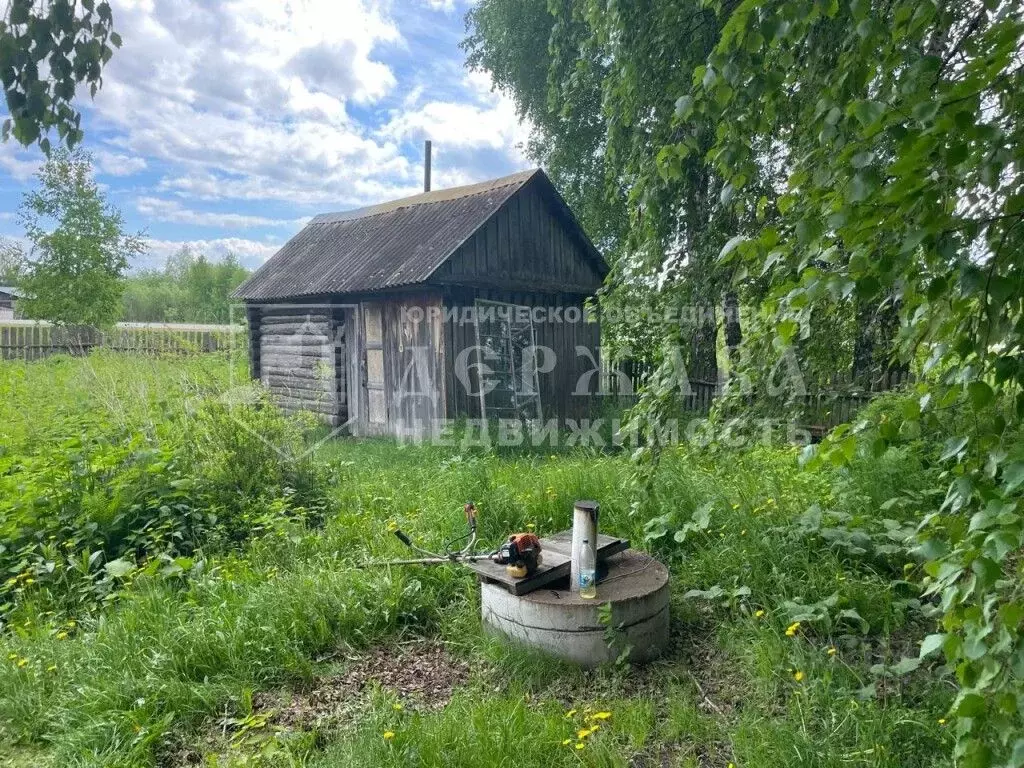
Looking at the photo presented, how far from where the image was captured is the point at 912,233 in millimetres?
1188

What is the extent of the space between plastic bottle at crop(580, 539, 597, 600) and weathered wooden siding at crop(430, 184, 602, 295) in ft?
19.7

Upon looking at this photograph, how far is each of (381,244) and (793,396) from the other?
30.7 feet

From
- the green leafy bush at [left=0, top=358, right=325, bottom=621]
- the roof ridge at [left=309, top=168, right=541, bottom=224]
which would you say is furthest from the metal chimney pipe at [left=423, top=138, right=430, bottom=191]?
the green leafy bush at [left=0, top=358, right=325, bottom=621]

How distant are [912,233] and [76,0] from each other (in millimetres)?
2871

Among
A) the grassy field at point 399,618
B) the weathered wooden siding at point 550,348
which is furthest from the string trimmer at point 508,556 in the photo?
the weathered wooden siding at point 550,348

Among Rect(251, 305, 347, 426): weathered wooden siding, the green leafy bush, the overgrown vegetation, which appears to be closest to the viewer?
the overgrown vegetation

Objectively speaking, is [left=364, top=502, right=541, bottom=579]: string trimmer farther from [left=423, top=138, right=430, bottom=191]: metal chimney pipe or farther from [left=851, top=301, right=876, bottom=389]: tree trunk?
[left=423, top=138, right=430, bottom=191]: metal chimney pipe

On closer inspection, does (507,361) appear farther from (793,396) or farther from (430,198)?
(793,396)

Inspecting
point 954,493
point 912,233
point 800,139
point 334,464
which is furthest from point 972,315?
point 334,464

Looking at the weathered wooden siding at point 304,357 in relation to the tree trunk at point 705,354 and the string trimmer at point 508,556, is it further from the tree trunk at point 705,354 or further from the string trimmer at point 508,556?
the string trimmer at point 508,556

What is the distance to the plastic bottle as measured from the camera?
11.2 feet

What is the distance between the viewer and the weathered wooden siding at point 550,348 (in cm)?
923

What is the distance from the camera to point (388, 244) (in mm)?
10797

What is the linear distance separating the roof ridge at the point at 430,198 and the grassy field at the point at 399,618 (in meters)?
6.06
